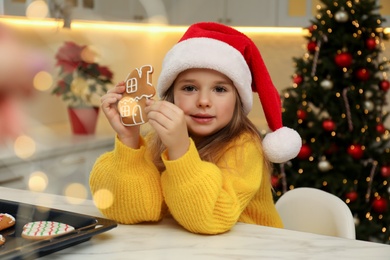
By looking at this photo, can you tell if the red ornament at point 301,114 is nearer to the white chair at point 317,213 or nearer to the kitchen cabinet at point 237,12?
the white chair at point 317,213

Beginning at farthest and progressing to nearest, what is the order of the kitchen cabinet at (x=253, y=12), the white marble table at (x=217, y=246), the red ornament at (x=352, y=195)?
the kitchen cabinet at (x=253, y=12) → the red ornament at (x=352, y=195) → the white marble table at (x=217, y=246)

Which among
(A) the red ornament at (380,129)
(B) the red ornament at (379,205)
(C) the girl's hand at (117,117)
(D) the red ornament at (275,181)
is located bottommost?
(B) the red ornament at (379,205)

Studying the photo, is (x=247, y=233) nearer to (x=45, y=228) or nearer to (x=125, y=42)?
(x=45, y=228)

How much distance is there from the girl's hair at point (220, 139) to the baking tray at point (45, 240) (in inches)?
8.8

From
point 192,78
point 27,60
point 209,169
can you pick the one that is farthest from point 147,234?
point 27,60

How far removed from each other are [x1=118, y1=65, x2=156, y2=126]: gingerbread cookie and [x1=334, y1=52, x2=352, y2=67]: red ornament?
1.38 metres

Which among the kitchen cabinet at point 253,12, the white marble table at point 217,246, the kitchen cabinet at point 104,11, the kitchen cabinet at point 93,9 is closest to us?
the kitchen cabinet at point 93,9

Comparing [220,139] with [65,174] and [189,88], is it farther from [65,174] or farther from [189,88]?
[65,174]

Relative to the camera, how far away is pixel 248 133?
0.75 metres

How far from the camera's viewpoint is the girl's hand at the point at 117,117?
1.98 feet

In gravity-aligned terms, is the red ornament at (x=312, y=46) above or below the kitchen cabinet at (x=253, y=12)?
below

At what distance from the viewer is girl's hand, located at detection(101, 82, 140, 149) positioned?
0.60 m

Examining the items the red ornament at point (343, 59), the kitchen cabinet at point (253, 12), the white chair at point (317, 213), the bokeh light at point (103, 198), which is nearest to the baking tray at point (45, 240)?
the bokeh light at point (103, 198)

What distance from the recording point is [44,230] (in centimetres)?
48
